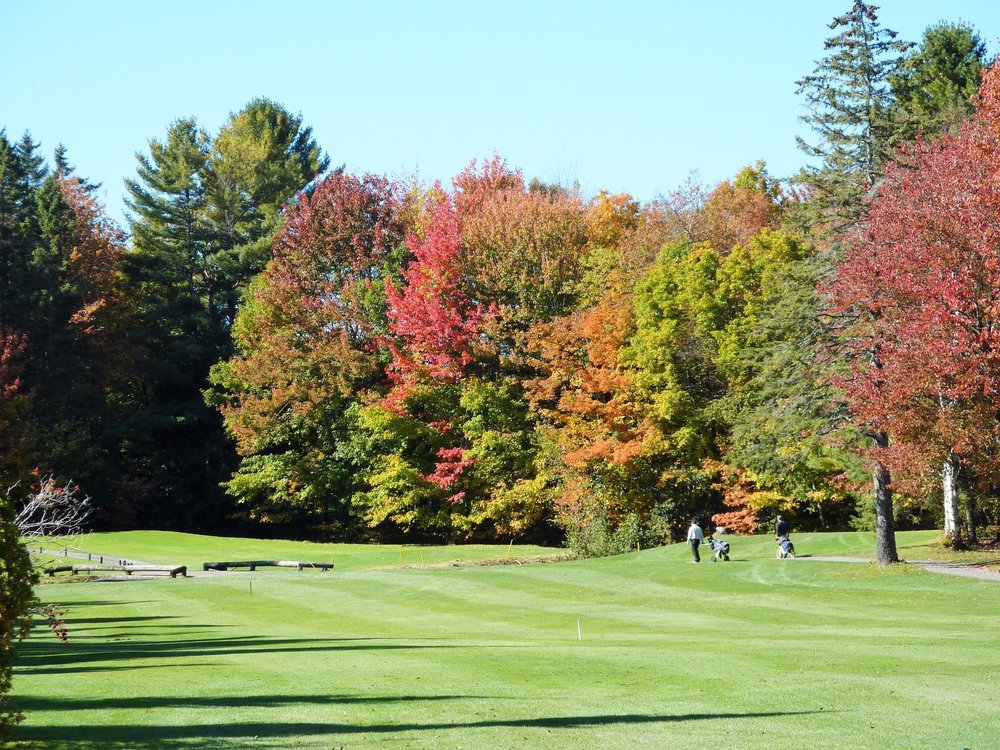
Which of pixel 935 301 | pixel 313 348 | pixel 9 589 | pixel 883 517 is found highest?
pixel 313 348

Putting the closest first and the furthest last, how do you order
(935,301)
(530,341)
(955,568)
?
1. (935,301)
2. (955,568)
3. (530,341)

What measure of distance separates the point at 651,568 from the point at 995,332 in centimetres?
1283

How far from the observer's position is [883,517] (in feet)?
109

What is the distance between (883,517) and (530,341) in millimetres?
19530

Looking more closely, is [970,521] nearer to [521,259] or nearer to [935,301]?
[935,301]

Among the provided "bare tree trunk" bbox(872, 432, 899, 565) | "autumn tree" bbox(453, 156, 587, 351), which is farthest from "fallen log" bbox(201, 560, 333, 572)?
"bare tree trunk" bbox(872, 432, 899, 565)

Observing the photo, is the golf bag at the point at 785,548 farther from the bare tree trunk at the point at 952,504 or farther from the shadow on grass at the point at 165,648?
the shadow on grass at the point at 165,648

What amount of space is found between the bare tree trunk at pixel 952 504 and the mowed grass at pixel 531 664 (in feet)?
14.5

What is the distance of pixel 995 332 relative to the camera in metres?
28.3

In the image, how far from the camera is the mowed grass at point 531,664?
1151cm

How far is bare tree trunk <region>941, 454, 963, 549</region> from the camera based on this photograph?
35.7 metres

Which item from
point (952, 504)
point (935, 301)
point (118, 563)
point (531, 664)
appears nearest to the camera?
point (531, 664)

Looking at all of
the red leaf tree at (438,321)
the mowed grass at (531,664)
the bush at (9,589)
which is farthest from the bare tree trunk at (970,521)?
the bush at (9,589)

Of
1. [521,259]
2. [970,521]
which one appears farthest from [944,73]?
[970,521]
